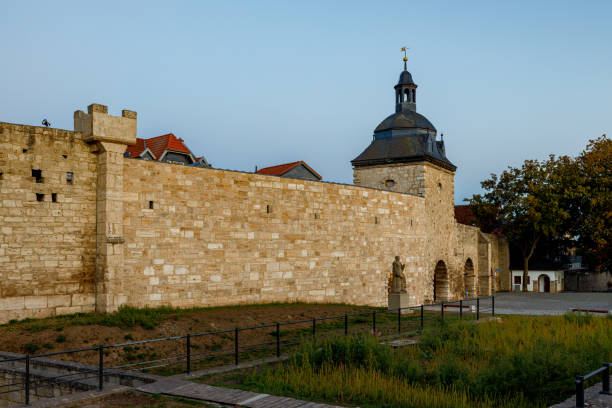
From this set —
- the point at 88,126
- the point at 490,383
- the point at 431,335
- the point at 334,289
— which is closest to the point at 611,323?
the point at 431,335

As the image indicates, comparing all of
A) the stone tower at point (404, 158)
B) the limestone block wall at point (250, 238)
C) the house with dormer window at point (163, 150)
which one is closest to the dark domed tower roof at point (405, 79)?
the stone tower at point (404, 158)

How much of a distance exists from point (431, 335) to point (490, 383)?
4291 millimetres

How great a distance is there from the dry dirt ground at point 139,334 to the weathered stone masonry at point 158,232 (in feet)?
3.60

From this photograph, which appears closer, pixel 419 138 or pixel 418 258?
pixel 418 258

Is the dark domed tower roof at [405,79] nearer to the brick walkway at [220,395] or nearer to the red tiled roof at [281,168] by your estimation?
the red tiled roof at [281,168]

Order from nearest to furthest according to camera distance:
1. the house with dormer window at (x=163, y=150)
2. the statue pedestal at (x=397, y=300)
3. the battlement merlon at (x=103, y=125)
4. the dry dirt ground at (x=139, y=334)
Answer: the dry dirt ground at (x=139, y=334) → the battlement merlon at (x=103, y=125) → the statue pedestal at (x=397, y=300) → the house with dormer window at (x=163, y=150)

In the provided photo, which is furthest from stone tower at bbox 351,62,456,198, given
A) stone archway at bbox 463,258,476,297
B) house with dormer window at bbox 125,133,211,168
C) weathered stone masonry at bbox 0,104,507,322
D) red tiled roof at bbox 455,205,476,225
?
red tiled roof at bbox 455,205,476,225

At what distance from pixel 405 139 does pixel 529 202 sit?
41.8 ft

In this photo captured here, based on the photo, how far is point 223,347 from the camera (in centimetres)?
1426

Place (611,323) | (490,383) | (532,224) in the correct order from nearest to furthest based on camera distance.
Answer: (490,383), (611,323), (532,224)

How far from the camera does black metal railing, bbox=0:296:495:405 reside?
32.2 feet

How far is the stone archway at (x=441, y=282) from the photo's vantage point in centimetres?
3341

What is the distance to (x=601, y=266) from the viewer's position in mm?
40500

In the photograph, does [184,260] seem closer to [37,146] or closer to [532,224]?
[37,146]
